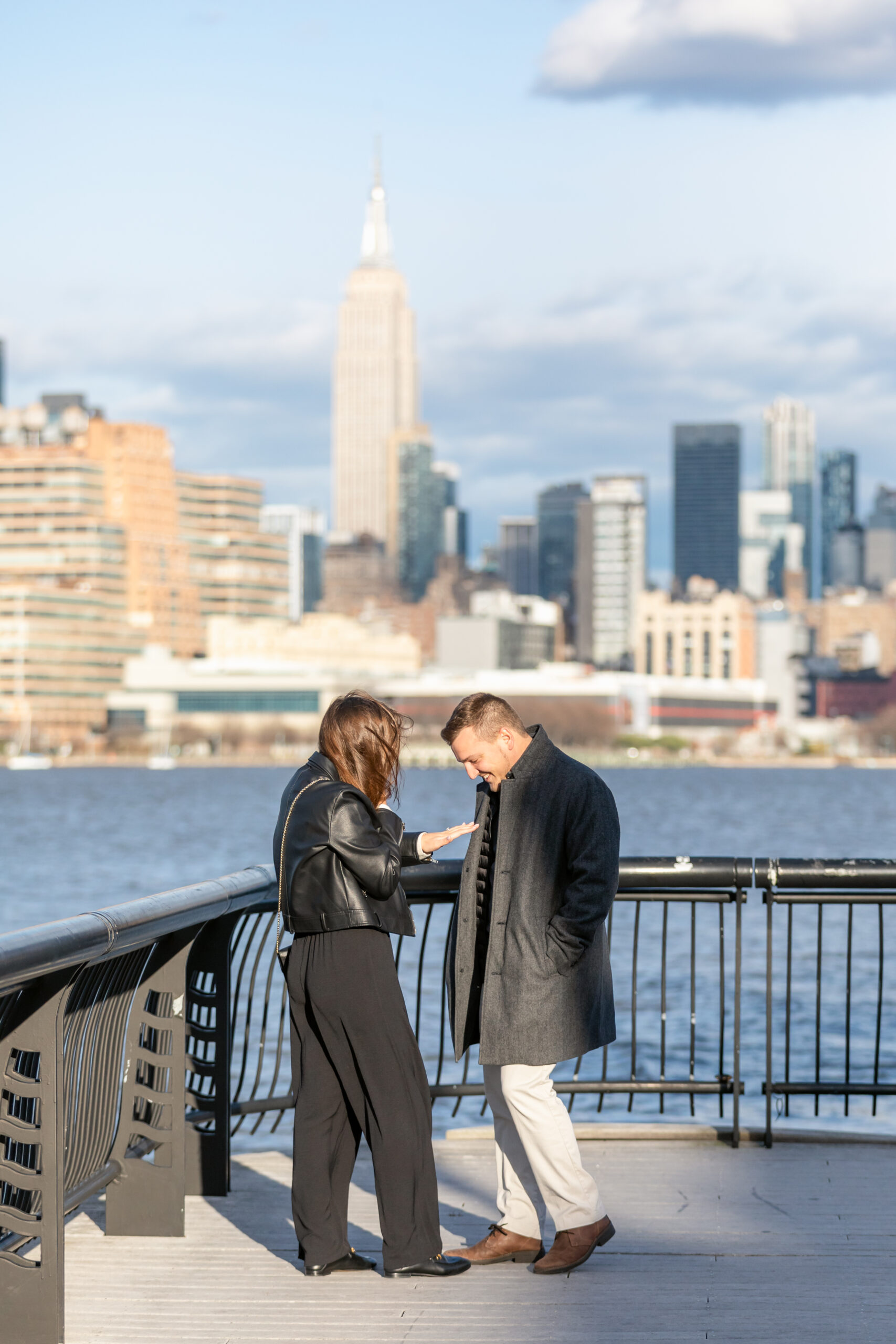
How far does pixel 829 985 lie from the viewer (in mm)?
22703

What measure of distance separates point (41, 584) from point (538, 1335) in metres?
194

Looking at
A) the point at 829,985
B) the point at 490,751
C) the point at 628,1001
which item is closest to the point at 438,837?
the point at 490,751

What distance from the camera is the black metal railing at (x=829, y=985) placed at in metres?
7.15

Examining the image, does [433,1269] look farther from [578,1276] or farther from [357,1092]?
[357,1092]

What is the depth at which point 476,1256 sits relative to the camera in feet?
18.5

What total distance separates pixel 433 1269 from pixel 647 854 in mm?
45728

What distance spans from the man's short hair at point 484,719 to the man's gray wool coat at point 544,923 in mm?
122

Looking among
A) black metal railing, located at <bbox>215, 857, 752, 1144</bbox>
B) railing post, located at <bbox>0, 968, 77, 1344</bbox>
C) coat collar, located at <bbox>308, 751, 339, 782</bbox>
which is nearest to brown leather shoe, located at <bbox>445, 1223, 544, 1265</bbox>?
black metal railing, located at <bbox>215, 857, 752, 1144</bbox>

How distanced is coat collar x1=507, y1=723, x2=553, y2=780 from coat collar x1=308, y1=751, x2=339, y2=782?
0.57m

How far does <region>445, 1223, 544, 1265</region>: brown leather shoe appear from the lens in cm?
565

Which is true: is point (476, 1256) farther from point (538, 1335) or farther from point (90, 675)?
point (90, 675)

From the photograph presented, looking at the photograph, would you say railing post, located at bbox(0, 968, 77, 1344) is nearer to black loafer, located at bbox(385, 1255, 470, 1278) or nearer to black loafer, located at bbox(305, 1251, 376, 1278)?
black loafer, located at bbox(305, 1251, 376, 1278)

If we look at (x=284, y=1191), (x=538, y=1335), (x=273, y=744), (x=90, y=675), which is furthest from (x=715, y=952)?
(x=90, y=675)

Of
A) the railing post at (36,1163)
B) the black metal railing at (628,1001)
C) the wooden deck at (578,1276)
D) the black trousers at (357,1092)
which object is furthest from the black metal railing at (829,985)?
the railing post at (36,1163)
